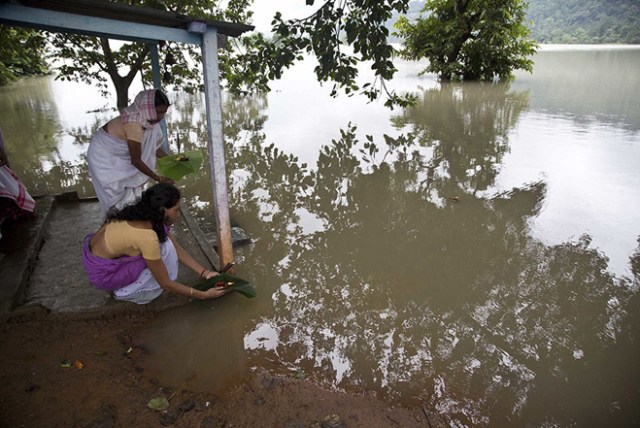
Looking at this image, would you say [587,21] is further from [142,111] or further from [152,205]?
[152,205]

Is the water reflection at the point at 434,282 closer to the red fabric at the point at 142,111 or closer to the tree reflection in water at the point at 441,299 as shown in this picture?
the tree reflection in water at the point at 441,299

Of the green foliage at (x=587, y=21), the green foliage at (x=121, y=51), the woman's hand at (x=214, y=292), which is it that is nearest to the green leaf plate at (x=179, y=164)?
the woman's hand at (x=214, y=292)

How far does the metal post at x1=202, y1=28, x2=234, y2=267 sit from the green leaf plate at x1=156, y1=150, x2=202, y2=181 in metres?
0.29

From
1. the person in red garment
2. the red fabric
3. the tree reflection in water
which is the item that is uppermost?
the red fabric

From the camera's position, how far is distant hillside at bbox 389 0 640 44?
56066 millimetres

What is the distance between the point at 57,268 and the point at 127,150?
118 cm

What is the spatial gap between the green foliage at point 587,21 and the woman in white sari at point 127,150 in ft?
197

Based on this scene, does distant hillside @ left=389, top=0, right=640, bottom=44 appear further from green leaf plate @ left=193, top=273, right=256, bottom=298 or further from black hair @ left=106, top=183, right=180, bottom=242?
black hair @ left=106, top=183, right=180, bottom=242

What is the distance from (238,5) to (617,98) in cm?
1311

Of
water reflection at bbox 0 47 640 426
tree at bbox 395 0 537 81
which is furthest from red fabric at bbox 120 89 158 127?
tree at bbox 395 0 537 81

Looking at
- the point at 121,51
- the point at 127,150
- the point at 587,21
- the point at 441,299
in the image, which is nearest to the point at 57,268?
the point at 127,150

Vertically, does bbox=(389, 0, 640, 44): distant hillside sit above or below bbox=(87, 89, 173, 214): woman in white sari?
above

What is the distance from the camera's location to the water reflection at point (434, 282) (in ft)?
8.31

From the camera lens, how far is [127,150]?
3.27 meters
